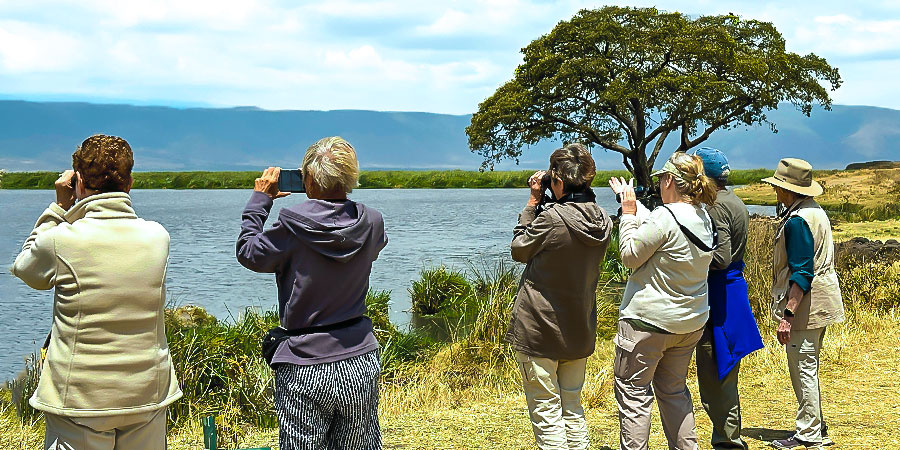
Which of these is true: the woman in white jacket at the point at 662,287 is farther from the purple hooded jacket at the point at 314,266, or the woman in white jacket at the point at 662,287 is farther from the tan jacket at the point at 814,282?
the purple hooded jacket at the point at 314,266

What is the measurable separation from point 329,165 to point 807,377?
10.3ft

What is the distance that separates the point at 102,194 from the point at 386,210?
54.8 meters

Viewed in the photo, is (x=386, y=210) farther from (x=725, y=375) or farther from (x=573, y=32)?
(x=725, y=375)

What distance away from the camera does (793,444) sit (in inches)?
203

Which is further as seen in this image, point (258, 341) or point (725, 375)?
point (258, 341)

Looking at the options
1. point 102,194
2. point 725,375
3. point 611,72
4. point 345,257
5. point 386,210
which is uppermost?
point 611,72

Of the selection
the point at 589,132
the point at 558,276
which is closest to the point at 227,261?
the point at 589,132

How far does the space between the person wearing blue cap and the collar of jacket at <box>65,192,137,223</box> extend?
2.92 metres

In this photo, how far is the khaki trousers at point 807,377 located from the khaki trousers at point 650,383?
967 mm

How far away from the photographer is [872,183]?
4303cm

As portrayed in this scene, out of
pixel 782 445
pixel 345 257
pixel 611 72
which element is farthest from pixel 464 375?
pixel 611 72

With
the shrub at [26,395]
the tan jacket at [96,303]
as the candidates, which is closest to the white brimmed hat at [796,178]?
the tan jacket at [96,303]

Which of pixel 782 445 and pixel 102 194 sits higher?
pixel 102 194

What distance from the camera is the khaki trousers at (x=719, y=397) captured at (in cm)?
471
